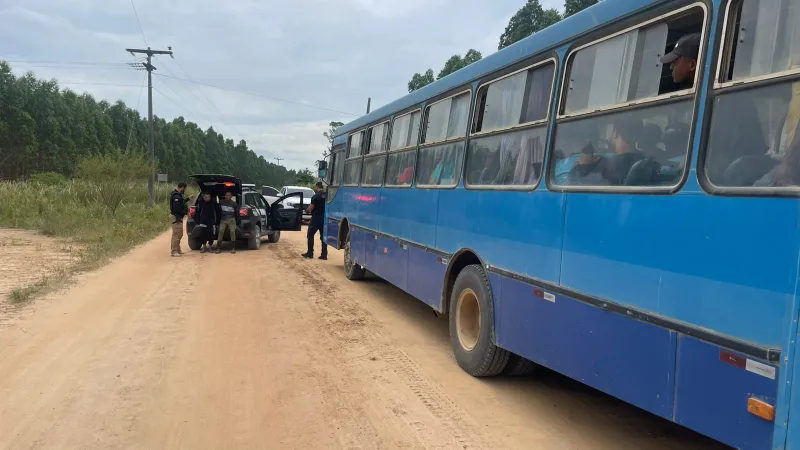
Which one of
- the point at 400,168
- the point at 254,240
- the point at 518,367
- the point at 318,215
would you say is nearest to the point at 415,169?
the point at 400,168

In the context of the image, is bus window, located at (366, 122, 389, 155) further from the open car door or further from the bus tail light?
the open car door

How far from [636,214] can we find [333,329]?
4.36 metres

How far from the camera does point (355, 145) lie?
10.1 metres

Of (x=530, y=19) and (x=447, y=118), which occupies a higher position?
(x=530, y=19)

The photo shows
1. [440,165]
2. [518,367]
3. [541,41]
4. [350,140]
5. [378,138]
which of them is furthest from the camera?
[350,140]

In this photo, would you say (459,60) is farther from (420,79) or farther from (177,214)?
(177,214)

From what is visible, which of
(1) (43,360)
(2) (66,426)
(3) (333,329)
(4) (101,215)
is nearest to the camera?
(2) (66,426)

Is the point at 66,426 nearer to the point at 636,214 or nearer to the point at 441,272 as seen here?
the point at 441,272

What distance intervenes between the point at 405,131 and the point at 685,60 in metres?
4.77

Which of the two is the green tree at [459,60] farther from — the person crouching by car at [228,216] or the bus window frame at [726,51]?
the bus window frame at [726,51]

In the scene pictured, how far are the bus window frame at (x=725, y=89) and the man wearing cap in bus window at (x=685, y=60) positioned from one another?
161 millimetres

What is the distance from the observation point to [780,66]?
2.39m

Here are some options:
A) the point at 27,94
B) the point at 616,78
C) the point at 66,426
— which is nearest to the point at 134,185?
the point at 66,426

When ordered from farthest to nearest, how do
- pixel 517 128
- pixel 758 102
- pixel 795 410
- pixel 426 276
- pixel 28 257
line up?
1. pixel 28 257
2. pixel 426 276
3. pixel 517 128
4. pixel 758 102
5. pixel 795 410
